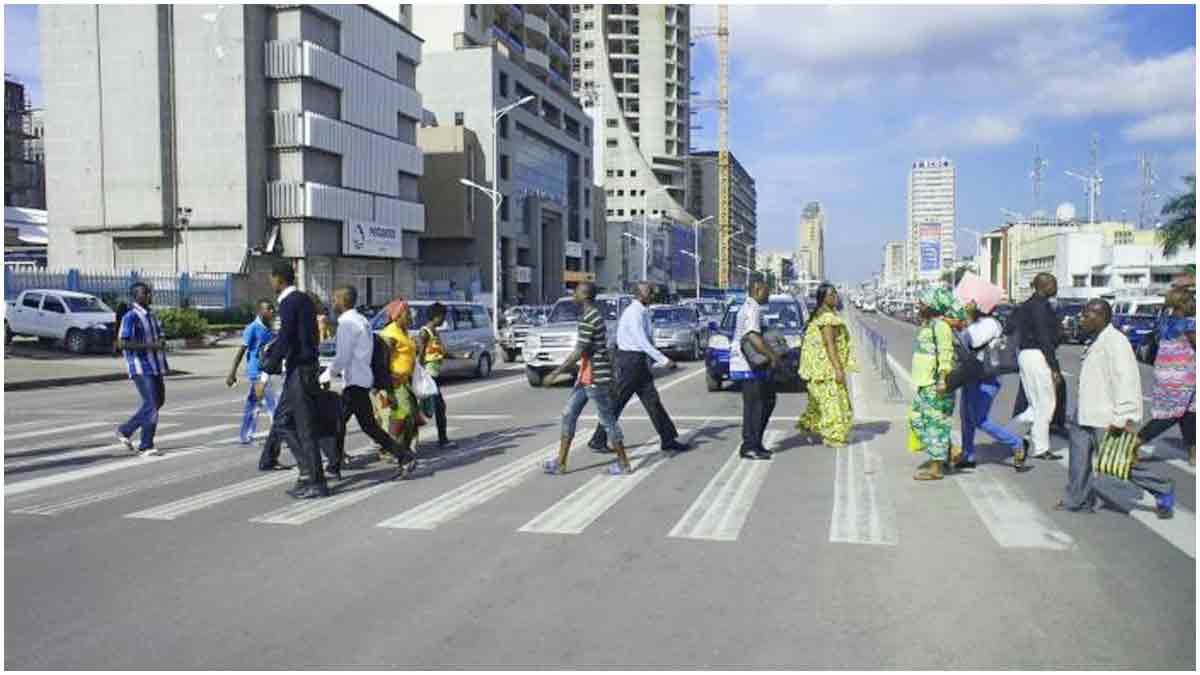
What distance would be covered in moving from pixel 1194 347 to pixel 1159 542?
Answer: 3.76m

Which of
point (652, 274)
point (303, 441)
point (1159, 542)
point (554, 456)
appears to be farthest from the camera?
point (652, 274)

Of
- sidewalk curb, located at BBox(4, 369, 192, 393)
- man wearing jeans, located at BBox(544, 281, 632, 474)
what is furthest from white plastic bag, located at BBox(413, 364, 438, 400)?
sidewalk curb, located at BBox(4, 369, 192, 393)

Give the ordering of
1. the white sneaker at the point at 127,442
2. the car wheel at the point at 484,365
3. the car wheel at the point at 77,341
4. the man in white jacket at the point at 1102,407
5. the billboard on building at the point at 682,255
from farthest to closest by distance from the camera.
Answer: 1. the billboard on building at the point at 682,255
2. the car wheel at the point at 77,341
3. the car wheel at the point at 484,365
4. the white sneaker at the point at 127,442
5. the man in white jacket at the point at 1102,407

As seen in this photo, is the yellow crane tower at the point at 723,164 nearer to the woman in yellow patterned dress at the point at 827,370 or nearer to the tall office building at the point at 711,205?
the tall office building at the point at 711,205

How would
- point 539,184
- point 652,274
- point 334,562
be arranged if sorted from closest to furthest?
1. point 334,562
2. point 539,184
3. point 652,274

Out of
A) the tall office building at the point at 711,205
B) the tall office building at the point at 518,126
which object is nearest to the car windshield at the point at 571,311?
the tall office building at the point at 518,126

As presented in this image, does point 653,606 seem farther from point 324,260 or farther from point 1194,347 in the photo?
point 324,260

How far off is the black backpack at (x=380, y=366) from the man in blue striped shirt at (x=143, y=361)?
266 cm

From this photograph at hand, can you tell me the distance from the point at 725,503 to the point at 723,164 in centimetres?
16564

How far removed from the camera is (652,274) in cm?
11788

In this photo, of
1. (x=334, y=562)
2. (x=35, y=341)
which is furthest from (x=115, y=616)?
(x=35, y=341)

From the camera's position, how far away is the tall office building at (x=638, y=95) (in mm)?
132000

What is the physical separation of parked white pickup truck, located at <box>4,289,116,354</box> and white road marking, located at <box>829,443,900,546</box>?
2456 cm

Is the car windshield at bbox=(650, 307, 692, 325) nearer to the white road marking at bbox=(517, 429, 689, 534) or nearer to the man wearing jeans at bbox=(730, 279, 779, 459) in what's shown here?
the man wearing jeans at bbox=(730, 279, 779, 459)
